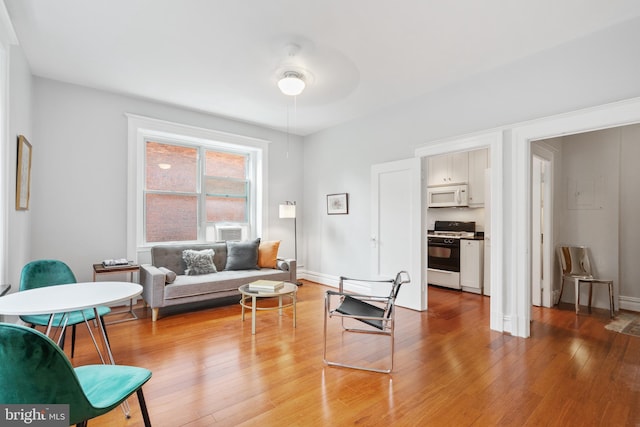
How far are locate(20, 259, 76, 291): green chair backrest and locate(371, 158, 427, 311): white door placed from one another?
3610 millimetres

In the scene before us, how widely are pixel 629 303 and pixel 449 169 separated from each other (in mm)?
3030

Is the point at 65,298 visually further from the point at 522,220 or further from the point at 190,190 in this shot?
the point at 522,220

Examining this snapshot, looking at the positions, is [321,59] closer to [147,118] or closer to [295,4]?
[295,4]

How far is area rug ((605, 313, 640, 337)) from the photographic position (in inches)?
129

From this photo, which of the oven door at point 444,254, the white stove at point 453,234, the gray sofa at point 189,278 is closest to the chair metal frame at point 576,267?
the white stove at point 453,234

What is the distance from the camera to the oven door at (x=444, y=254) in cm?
530

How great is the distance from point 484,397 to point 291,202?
445 cm

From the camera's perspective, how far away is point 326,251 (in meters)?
5.68

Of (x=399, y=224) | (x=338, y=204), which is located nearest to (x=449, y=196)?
(x=399, y=224)

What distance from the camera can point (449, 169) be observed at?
5617 millimetres

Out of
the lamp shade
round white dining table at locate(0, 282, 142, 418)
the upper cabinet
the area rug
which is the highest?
the upper cabinet

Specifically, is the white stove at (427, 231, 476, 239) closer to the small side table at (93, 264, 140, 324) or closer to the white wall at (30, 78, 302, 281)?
the small side table at (93, 264, 140, 324)

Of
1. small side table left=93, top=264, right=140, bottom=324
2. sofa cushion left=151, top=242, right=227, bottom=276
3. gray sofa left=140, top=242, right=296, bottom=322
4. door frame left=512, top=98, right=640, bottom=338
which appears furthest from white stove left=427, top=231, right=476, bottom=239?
small side table left=93, top=264, right=140, bottom=324

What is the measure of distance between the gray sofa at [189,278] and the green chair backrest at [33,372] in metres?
2.67
